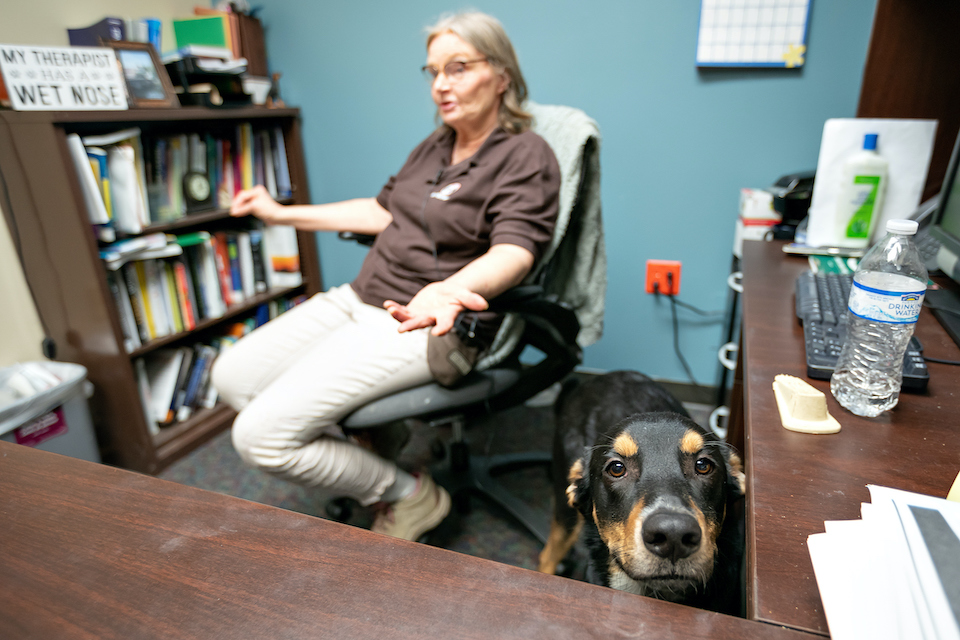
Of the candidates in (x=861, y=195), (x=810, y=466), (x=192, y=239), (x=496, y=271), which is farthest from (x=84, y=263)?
(x=861, y=195)

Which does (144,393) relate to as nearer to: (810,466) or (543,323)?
(543,323)

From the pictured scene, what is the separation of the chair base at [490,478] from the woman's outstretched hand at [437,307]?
743 mm

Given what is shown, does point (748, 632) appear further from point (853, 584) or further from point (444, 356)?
point (444, 356)

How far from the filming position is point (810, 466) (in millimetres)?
590

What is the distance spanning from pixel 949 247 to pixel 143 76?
2.18 metres

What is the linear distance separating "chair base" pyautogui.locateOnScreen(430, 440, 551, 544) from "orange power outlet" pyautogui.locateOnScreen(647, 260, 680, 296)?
2.51ft

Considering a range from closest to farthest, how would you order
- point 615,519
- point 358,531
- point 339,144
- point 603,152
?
point 358,531 < point 615,519 < point 603,152 < point 339,144

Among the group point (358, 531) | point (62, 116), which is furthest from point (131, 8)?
point (358, 531)

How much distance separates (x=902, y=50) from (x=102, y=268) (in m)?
2.30

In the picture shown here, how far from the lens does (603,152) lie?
195cm

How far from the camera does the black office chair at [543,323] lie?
1170 millimetres

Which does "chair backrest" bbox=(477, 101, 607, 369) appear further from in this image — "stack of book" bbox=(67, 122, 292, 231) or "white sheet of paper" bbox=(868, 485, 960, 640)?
"stack of book" bbox=(67, 122, 292, 231)

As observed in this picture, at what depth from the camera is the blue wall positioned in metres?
1.72

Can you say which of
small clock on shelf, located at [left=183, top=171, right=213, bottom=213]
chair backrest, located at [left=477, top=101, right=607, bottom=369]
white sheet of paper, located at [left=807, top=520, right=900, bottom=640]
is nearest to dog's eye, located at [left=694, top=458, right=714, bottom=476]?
white sheet of paper, located at [left=807, top=520, right=900, bottom=640]
